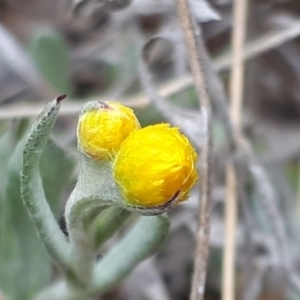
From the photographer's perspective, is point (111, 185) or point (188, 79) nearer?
point (111, 185)

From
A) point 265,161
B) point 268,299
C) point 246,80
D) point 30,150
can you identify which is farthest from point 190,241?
point 30,150

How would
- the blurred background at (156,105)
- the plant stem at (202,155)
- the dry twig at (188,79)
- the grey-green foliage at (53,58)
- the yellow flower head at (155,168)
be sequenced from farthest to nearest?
the grey-green foliage at (53,58) < the dry twig at (188,79) < the blurred background at (156,105) < the plant stem at (202,155) < the yellow flower head at (155,168)

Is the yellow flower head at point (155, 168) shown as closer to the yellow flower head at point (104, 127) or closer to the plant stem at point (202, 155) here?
the yellow flower head at point (104, 127)

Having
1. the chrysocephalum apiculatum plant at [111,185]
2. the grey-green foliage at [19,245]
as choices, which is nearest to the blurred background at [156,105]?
the grey-green foliage at [19,245]

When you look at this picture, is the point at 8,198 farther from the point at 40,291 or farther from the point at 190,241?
Result: the point at 190,241

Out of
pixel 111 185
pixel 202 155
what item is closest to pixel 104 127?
pixel 111 185

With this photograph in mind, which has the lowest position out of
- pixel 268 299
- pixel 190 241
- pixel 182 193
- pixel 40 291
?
pixel 268 299

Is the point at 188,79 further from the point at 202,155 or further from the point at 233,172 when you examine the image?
the point at 202,155
